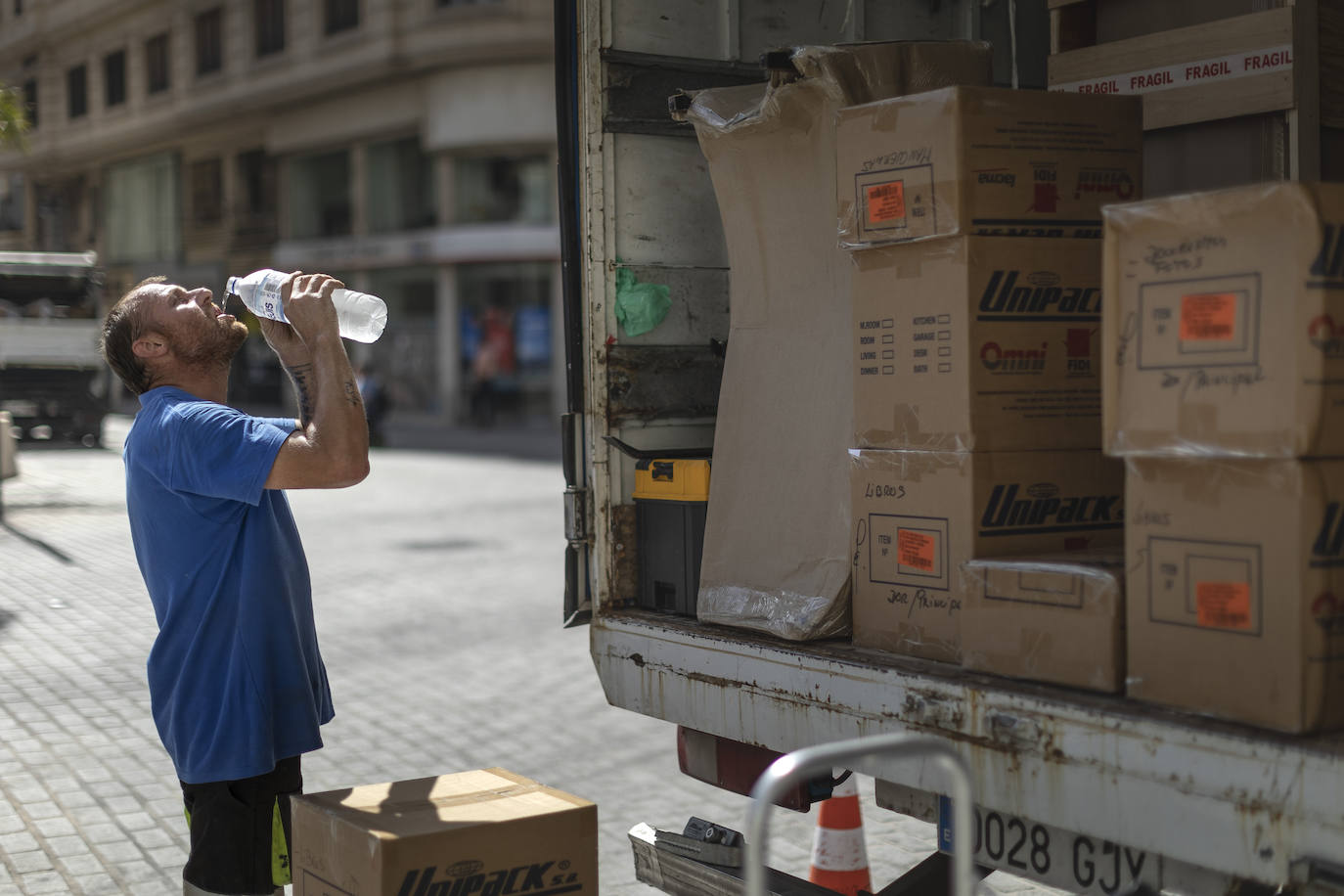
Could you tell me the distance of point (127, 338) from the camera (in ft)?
10.8

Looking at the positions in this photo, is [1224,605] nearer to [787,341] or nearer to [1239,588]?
[1239,588]

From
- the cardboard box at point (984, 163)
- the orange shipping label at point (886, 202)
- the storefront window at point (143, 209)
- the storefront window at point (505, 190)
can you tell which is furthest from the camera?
the storefront window at point (143, 209)

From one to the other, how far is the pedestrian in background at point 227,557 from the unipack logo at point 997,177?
4.53 ft

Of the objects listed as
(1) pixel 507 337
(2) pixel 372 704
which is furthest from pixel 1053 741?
(1) pixel 507 337

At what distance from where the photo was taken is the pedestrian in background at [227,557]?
3.08 m

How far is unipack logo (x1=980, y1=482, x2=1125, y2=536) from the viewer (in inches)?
118

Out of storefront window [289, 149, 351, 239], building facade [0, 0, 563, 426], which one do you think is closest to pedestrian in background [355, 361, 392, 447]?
building facade [0, 0, 563, 426]

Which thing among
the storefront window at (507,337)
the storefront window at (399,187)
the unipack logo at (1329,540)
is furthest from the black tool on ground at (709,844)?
the storefront window at (399,187)

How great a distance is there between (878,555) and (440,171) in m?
27.7

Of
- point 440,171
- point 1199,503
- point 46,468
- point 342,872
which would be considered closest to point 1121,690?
point 1199,503

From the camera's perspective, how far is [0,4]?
4662 cm

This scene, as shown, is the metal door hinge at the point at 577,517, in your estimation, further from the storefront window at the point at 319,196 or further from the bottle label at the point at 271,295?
the storefront window at the point at 319,196

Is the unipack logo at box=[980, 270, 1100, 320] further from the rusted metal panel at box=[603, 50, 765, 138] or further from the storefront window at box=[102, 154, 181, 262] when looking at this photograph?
the storefront window at box=[102, 154, 181, 262]

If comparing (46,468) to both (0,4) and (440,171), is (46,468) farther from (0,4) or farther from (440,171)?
(0,4)
